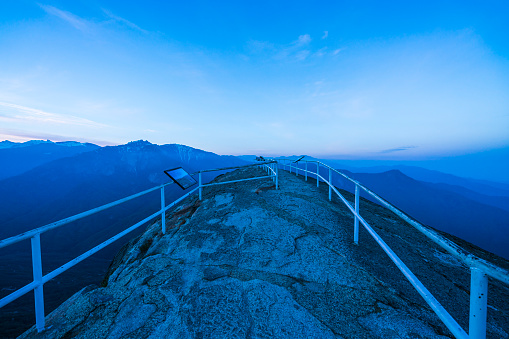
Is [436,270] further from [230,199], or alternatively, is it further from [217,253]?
[230,199]

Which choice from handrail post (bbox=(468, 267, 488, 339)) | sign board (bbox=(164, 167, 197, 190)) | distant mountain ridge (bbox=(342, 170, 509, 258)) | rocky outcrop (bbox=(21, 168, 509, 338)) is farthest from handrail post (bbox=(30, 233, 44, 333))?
distant mountain ridge (bbox=(342, 170, 509, 258))

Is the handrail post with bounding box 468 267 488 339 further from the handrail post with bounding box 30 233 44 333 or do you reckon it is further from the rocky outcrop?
the handrail post with bounding box 30 233 44 333

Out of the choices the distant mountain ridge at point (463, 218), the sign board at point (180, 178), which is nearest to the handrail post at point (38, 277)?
the sign board at point (180, 178)

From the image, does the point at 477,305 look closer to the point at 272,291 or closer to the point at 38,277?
the point at 272,291

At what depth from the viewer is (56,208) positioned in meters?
160

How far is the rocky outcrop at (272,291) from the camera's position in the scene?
2072mm

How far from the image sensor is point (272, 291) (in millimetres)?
2490

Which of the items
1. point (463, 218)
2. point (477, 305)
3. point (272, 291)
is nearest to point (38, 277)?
point (272, 291)

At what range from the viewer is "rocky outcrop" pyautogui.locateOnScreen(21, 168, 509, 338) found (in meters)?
2.07

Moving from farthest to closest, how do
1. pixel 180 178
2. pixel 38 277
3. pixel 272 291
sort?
pixel 180 178
pixel 272 291
pixel 38 277

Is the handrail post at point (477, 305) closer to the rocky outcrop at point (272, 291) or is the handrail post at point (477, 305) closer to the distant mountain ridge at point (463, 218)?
the rocky outcrop at point (272, 291)

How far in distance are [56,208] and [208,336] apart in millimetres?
216576

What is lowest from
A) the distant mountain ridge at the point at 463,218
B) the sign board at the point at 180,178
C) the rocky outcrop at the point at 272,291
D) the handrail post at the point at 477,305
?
the distant mountain ridge at the point at 463,218

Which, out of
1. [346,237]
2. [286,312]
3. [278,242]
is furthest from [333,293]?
[346,237]
